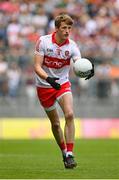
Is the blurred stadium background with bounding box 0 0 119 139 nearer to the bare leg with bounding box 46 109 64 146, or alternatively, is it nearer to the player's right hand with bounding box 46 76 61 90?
the bare leg with bounding box 46 109 64 146

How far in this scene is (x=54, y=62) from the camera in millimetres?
12477

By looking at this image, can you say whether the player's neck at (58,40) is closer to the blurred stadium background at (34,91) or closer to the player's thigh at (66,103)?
the player's thigh at (66,103)

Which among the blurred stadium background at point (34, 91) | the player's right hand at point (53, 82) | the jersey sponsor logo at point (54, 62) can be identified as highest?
the jersey sponsor logo at point (54, 62)

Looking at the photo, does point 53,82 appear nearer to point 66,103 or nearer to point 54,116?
point 66,103

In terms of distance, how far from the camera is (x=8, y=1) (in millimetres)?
29188

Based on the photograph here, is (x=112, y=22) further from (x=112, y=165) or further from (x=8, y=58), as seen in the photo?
(x=112, y=165)

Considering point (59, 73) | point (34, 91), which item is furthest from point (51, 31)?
point (59, 73)

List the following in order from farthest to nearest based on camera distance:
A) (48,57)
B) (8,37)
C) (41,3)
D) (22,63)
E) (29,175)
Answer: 1. (41,3)
2. (8,37)
3. (22,63)
4. (48,57)
5. (29,175)

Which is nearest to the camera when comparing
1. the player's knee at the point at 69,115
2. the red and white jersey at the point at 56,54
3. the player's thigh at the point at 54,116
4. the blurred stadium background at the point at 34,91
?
the player's knee at the point at 69,115

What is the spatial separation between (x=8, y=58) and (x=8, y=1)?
4261 mm

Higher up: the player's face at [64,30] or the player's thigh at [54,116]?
the player's face at [64,30]

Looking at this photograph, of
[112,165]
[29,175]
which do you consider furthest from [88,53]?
[29,175]

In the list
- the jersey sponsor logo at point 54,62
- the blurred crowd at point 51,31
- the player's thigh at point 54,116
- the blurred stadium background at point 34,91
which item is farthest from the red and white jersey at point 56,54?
the blurred crowd at point 51,31

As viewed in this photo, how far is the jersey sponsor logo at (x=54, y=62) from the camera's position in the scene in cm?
1246
